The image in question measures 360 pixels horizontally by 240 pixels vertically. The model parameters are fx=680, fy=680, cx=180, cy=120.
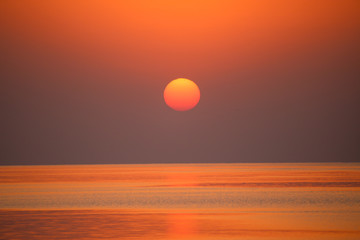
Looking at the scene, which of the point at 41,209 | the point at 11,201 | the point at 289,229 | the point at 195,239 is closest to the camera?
the point at 195,239

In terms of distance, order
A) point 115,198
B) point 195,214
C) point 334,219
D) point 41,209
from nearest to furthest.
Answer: point 334,219, point 195,214, point 41,209, point 115,198

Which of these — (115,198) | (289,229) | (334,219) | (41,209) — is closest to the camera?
(289,229)

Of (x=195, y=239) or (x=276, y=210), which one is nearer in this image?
(x=195, y=239)

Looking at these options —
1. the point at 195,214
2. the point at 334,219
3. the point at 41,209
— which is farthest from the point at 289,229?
the point at 41,209

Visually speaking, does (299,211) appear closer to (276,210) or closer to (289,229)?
(276,210)

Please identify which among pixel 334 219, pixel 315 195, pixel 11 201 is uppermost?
pixel 315 195

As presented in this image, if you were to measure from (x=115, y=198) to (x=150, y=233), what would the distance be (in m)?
14.9

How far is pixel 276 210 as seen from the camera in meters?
26.3

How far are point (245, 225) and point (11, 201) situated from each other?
14235 mm

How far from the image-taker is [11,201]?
3158cm

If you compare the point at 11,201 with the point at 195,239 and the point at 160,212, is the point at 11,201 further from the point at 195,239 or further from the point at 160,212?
the point at 195,239

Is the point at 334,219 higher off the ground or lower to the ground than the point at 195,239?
higher

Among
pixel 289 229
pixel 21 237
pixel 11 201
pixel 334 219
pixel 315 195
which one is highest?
pixel 315 195

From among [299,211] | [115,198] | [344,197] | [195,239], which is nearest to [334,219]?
[299,211]
